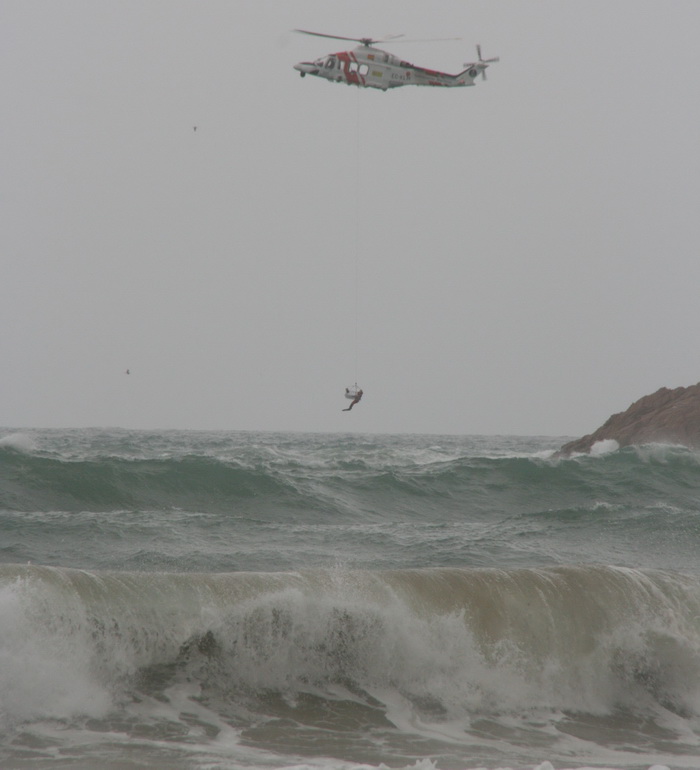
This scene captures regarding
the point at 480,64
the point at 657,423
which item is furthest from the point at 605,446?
the point at 480,64

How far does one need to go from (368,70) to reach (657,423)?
22.9 meters

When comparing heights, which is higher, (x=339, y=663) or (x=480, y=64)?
(x=480, y=64)

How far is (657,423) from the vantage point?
37031 millimetres

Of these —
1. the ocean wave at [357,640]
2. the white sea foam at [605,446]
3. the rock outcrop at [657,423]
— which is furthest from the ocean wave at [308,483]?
the white sea foam at [605,446]

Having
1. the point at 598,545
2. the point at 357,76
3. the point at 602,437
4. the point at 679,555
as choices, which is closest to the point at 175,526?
the point at 598,545

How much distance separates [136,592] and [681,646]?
563 centimetres

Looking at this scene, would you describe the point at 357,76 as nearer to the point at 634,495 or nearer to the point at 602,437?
the point at 634,495

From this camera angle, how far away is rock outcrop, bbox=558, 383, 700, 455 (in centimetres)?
3509

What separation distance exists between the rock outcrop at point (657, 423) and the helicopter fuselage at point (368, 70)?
20449 mm

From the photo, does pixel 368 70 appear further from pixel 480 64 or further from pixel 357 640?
pixel 357 640

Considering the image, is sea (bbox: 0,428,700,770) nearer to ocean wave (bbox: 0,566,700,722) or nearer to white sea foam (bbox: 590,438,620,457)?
ocean wave (bbox: 0,566,700,722)

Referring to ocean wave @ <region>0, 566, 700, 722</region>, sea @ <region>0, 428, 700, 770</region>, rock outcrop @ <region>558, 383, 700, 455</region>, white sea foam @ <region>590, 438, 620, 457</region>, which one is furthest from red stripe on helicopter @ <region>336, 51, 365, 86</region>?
white sea foam @ <region>590, 438, 620, 457</region>

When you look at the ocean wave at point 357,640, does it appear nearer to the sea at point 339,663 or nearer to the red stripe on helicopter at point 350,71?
the sea at point 339,663

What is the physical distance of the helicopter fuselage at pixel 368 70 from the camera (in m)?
20.7
